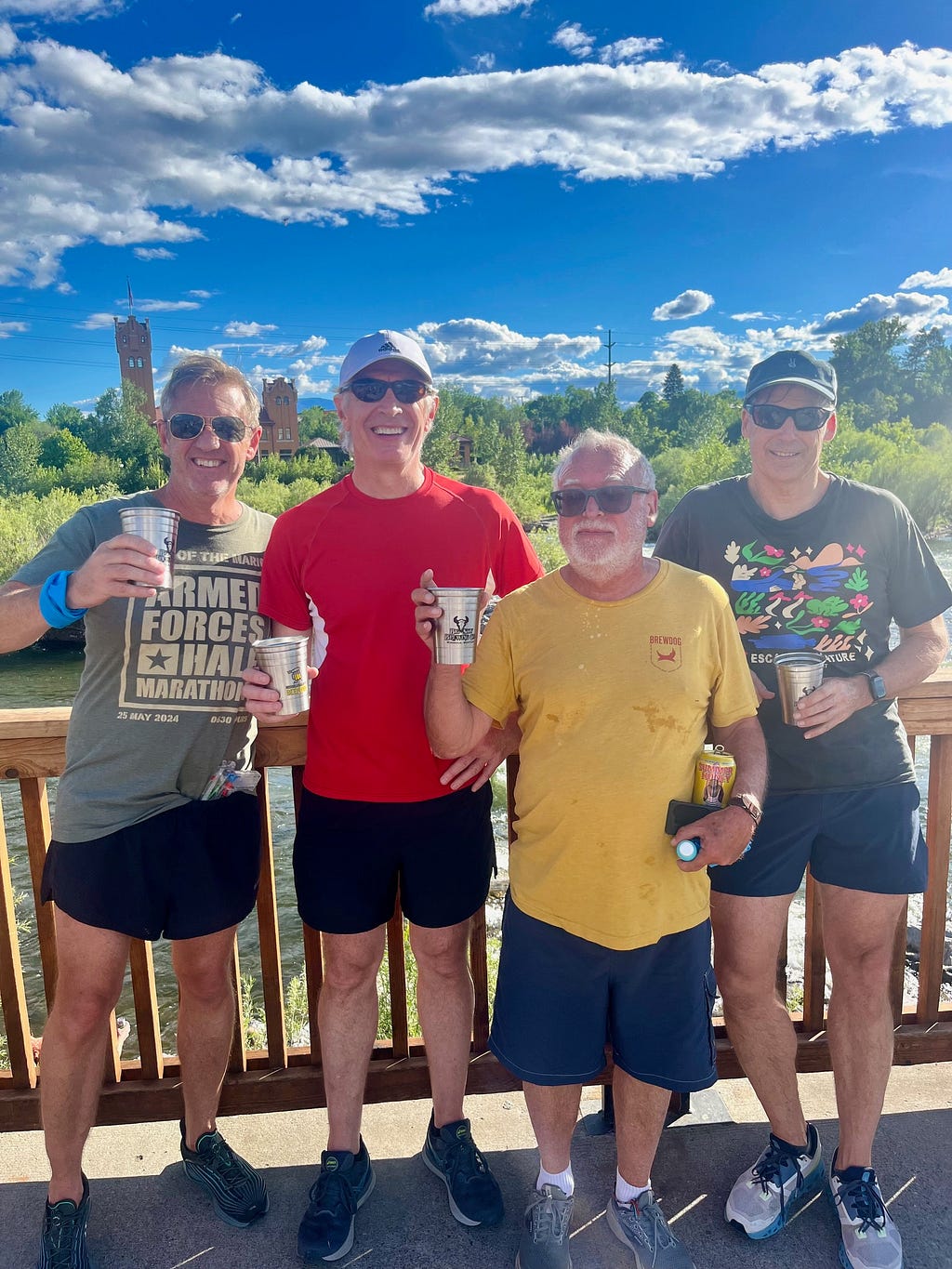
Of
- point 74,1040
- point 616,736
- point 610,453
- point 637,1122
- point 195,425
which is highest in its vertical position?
point 195,425

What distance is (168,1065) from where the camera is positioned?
257 cm

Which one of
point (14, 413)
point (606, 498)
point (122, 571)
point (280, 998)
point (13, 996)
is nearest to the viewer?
point (122, 571)

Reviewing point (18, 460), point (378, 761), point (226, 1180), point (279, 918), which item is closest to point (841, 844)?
point (378, 761)

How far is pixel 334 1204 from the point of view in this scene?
2164 millimetres

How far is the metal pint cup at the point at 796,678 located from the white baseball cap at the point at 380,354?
Result: 1226 mm

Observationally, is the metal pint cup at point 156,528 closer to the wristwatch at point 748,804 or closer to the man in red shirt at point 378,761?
the man in red shirt at point 378,761

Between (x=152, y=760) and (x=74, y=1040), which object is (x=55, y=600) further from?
(x=74, y=1040)

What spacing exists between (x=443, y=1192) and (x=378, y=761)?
122 centimetres

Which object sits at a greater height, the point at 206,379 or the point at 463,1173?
the point at 206,379

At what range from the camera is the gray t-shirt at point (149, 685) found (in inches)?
80.9

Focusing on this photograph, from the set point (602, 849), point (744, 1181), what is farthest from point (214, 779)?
point (744, 1181)

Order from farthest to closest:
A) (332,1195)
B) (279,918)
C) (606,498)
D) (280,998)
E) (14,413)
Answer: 1. (14,413)
2. (279,918)
3. (280,998)
4. (332,1195)
5. (606,498)

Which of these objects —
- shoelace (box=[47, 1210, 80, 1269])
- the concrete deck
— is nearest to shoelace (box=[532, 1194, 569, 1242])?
the concrete deck

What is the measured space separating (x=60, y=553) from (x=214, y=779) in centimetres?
66
